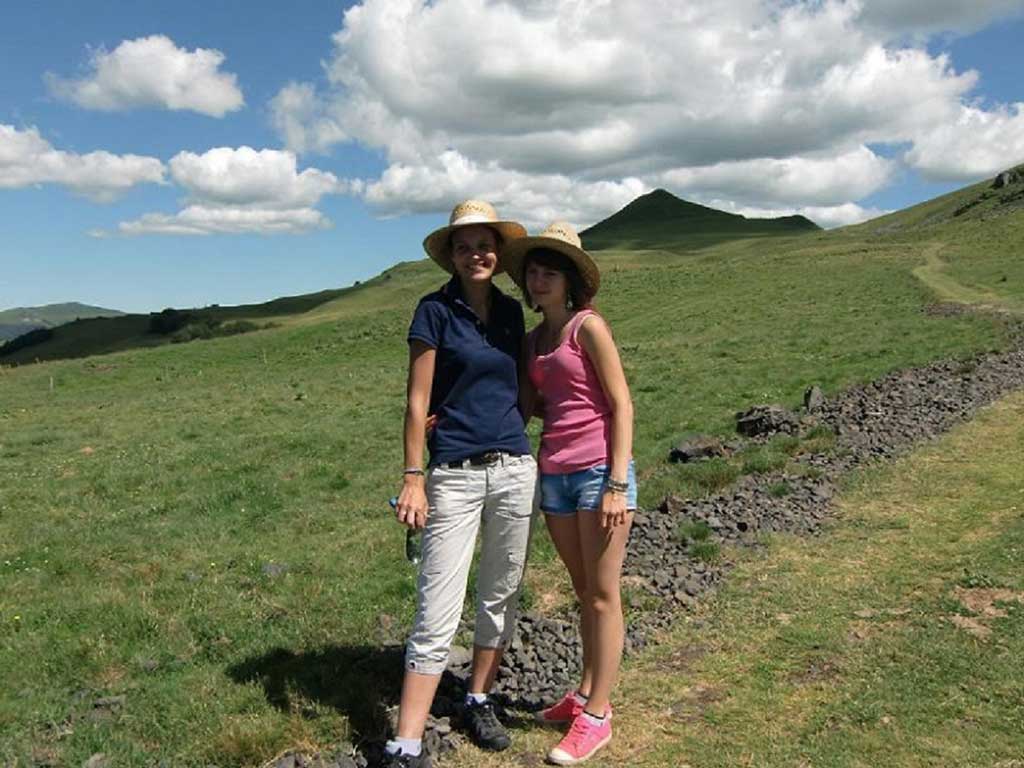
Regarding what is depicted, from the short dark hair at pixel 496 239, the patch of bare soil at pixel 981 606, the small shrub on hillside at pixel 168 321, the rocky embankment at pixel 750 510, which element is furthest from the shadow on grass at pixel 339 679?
the small shrub on hillside at pixel 168 321

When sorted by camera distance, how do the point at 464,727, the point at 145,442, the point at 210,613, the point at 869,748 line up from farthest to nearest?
the point at 145,442
the point at 210,613
the point at 464,727
the point at 869,748

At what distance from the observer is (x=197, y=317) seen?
9419 centimetres

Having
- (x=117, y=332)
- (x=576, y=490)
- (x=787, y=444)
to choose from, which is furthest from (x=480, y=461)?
(x=117, y=332)

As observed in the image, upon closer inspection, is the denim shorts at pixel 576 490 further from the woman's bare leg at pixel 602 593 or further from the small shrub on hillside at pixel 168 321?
the small shrub on hillside at pixel 168 321

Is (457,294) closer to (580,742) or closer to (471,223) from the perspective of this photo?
(471,223)

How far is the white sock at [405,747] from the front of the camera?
5.27 metres

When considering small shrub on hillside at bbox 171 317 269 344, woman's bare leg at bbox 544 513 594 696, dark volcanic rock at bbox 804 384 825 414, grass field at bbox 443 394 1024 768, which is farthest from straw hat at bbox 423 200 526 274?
small shrub on hillside at bbox 171 317 269 344

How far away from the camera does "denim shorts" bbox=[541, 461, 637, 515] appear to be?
18.1 ft

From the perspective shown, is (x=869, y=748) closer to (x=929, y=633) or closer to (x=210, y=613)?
(x=929, y=633)

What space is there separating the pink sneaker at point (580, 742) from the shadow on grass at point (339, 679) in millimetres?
1286

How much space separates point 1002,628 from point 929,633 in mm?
609

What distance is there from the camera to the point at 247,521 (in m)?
14.0

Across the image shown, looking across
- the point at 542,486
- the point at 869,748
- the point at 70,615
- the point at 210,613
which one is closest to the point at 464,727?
the point at 542,486

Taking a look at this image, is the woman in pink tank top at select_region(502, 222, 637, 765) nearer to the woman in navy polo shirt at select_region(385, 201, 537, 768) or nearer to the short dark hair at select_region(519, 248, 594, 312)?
the short dark hair at select_region(519, 248, 594, 312)
